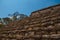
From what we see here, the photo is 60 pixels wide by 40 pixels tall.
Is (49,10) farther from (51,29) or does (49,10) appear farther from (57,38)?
(57,38)

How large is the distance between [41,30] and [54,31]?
0.47 metres

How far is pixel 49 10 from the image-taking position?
294 inches

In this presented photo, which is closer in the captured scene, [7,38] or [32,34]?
[32,34]

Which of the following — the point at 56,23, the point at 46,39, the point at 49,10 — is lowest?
the point at 46,39

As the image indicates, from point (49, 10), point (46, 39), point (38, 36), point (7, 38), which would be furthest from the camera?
point (49, 10)

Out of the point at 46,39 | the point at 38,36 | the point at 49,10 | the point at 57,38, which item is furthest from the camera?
the point at 49,10

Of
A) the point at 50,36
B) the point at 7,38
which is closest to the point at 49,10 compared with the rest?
the point at 7,38

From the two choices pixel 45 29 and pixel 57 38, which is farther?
pixel 45 29

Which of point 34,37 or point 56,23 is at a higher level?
point 56,23

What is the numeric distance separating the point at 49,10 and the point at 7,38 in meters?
3.06

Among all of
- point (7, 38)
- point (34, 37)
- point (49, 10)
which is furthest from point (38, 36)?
point (49, 10)

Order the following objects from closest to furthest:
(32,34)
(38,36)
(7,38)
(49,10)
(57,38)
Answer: (57,38) < (38,36) < (32,34) < (7,38) < (49,10)

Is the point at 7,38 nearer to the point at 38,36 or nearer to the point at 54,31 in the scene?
the point at 38,36

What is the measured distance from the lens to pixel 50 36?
389 cm
